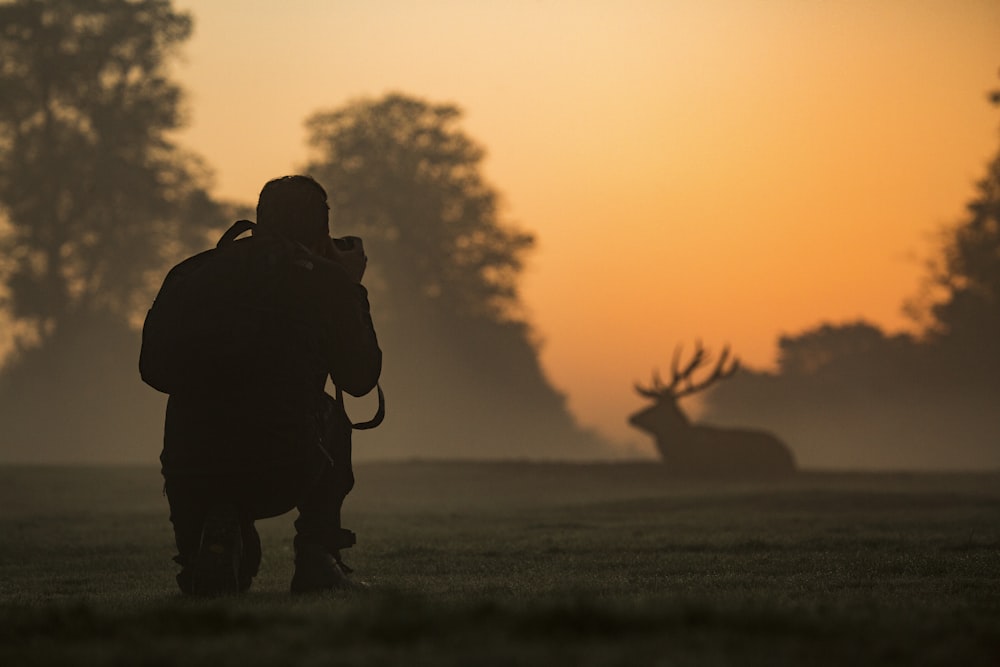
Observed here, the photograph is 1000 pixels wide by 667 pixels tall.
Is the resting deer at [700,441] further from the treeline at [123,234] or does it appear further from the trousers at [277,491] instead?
the treeline at [123,234]

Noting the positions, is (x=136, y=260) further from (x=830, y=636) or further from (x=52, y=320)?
(x=830, y=636)

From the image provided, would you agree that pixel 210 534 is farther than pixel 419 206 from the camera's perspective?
No

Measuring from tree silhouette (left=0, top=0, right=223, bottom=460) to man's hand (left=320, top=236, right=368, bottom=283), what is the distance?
38.6 metres

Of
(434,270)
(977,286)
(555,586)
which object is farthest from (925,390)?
(555,586)

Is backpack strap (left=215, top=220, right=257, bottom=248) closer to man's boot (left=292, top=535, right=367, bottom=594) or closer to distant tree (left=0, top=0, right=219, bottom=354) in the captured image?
man's boot (left=292, top=535, right=367, bottom=594)

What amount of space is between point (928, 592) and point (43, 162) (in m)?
41.4

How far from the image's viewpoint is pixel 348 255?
22.0 ft

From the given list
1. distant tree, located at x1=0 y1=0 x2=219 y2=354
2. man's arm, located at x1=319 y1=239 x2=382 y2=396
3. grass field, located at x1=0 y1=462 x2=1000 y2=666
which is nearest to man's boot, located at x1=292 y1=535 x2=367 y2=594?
grass field, located at x1=0 y1=462 x2=1000 y2=666

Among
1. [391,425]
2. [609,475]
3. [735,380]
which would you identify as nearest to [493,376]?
[391,425]

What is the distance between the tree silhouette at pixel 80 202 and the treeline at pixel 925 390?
2265 cm

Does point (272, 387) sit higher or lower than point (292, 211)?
lower

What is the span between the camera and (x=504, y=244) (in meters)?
55.2

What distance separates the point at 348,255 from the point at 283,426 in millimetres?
909

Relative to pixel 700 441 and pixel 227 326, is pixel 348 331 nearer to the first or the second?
pixel 227 326
